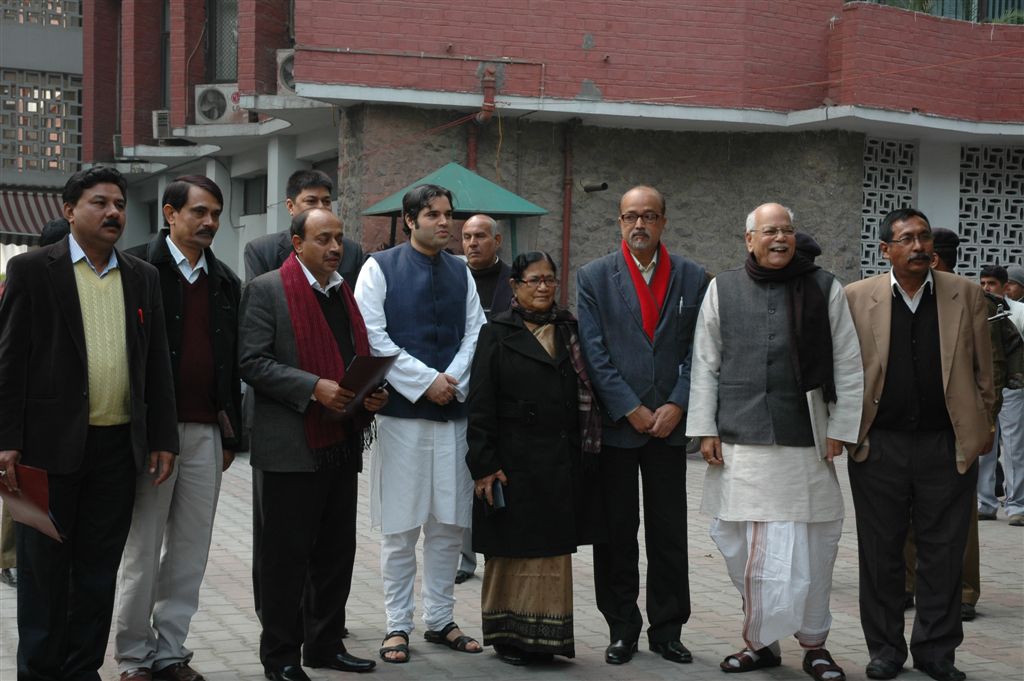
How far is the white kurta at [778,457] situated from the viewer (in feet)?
19.0

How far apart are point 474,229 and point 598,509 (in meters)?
2.32

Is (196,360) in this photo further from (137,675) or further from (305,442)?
(137,675)

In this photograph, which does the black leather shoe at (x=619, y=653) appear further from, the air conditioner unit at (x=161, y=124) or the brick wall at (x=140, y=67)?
the brick wall at (x=140, y=67)

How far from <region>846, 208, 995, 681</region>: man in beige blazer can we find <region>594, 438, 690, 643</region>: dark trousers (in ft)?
2.73

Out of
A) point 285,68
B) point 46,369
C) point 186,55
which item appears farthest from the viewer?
point 186,55

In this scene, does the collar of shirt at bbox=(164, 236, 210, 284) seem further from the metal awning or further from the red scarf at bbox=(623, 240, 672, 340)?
the metal awning

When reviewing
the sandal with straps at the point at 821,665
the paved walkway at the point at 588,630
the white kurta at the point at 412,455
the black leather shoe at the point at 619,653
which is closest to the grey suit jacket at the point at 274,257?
the white kurta at the point at 412,455

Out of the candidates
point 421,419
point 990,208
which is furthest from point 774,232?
point 990,208

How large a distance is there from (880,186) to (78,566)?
42.8 feet

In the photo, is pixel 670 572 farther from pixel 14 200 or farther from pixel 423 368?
pixel 14 200

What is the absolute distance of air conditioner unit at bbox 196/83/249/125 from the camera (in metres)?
19.6

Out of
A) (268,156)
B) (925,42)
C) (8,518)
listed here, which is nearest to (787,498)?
(8,518)

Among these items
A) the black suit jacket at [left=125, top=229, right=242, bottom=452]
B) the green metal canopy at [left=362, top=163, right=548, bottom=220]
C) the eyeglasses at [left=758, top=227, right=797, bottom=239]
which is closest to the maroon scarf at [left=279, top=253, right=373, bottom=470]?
the black suit jacket at [left=125, top=229, right=242, bottom=452]

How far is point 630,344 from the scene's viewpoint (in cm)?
622
